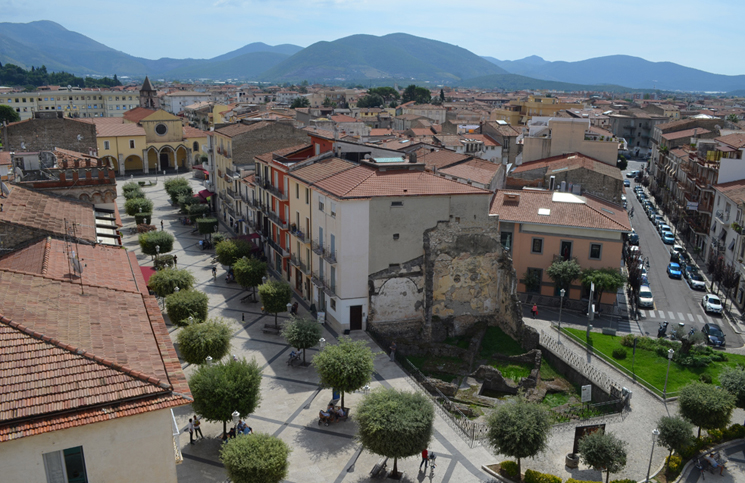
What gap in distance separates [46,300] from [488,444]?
18.4 m

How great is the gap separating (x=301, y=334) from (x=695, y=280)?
4071 centimetres

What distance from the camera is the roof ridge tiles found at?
14.8m

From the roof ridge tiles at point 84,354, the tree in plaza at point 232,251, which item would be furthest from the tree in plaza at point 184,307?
the roof ridge tiles at point 84,354

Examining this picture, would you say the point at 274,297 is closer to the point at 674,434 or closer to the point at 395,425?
the point at 395,425

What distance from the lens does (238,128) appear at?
63.4 m

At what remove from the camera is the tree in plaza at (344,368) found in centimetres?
2691

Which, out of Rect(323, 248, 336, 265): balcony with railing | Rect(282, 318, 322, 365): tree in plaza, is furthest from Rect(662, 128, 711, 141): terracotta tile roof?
Rect(282, 318, 322, 365): tree in plaza

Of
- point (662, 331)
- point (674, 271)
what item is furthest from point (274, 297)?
point (674, 271)

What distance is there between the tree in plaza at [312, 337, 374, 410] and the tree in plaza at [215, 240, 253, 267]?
20468 mm

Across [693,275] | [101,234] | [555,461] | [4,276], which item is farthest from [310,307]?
[693,275]

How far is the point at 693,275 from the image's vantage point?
185ft

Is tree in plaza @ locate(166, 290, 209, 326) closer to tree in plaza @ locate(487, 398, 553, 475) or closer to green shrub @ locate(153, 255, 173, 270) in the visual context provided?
green shrub @ locate(153, 255, 173, 270)

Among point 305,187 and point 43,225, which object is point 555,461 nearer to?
point 305,187

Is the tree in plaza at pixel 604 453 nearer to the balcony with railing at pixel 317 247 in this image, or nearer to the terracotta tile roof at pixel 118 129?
the balcony with railing at pixel 317 247
